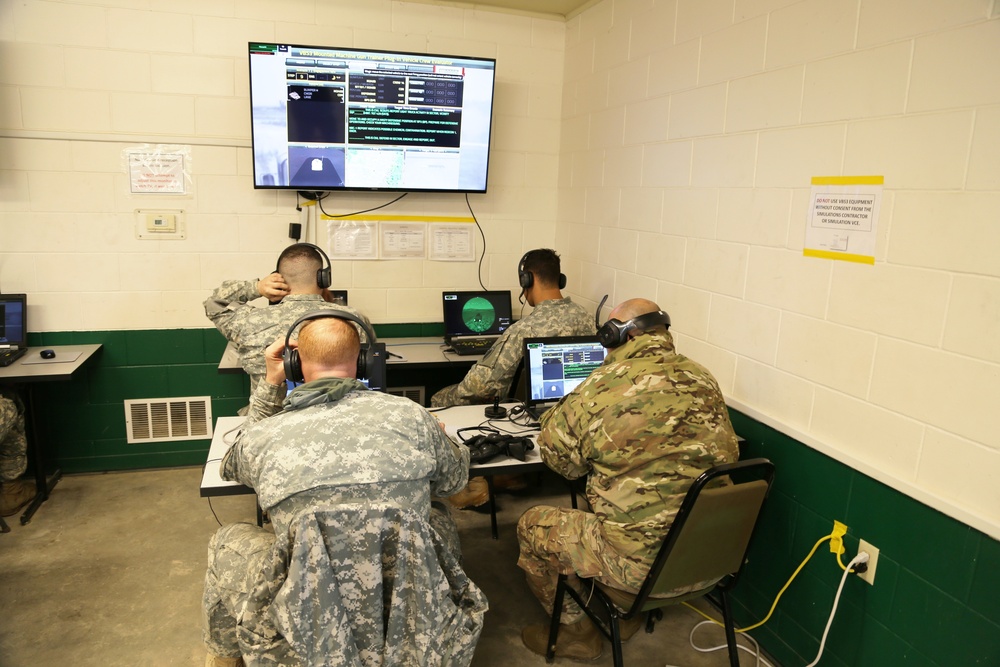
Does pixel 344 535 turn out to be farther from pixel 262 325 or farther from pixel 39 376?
pixel 39 376

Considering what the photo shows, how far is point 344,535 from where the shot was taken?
171cm

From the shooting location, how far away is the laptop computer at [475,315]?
166 inches

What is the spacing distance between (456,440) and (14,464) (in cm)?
253

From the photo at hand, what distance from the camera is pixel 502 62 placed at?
422 cm

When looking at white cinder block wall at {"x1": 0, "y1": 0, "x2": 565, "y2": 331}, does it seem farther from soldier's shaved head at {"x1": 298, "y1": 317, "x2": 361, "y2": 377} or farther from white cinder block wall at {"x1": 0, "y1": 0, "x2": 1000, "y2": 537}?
soldier's shaved head at {"x1": 298, "y1": 317, "x2": 361, "y2": 377}

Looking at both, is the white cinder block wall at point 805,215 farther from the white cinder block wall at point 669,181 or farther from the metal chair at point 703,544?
the metal chair at point 703,544

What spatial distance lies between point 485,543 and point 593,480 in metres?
1.29

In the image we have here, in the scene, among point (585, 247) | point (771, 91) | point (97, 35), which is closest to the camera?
point (771, 91)

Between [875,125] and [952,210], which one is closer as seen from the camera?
[952,210]

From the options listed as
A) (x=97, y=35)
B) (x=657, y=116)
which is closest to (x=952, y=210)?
(x=657, y=116)

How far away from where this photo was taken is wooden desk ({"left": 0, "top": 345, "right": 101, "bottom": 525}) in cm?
325

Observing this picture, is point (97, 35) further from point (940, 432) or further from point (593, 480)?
point (940, 432)

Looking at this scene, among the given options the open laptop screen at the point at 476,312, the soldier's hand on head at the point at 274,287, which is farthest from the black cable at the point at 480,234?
the soldier's hand on head at the point at 274,287

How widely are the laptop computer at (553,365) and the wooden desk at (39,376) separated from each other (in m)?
2.28
